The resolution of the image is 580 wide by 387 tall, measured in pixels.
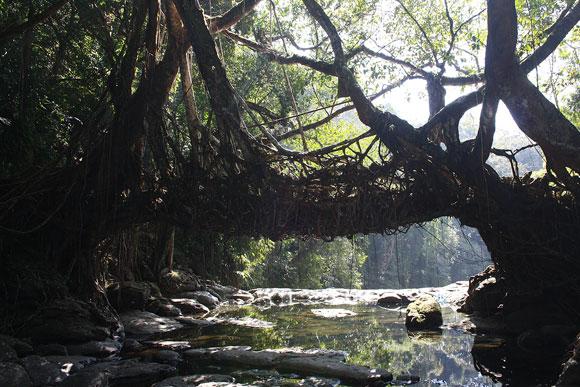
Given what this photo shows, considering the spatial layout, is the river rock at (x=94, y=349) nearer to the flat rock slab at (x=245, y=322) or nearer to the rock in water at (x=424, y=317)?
the flat rock slab at (x=245, y=322)

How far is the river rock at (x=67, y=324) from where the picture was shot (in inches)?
246

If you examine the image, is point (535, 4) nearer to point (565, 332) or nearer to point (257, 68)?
point (565, 332)

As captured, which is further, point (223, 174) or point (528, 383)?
point (223, 174)

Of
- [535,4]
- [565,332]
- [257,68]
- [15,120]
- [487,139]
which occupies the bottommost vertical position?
[565,332]

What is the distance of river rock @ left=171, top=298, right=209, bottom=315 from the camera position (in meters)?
10.2

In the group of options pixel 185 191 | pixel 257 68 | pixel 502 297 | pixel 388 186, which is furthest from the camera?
pixel 257 68

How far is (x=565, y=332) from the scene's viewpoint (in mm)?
6117

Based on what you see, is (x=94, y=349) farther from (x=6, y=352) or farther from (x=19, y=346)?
(x=6, y=352)

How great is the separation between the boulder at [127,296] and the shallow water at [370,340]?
4.64ft

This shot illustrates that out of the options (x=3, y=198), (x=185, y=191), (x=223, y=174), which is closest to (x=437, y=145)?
(x=223, y=174)

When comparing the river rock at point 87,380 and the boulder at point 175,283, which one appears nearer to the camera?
the river rock at point 87,380

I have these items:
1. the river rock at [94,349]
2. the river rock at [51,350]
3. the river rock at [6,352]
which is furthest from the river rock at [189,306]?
the river rock at [6,352]

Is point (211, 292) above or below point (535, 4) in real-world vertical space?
below

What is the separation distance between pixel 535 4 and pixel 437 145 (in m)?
4.19
